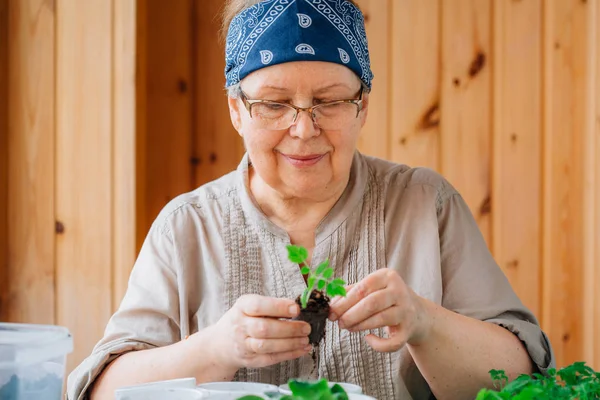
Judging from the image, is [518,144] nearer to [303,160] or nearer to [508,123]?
[508,123]

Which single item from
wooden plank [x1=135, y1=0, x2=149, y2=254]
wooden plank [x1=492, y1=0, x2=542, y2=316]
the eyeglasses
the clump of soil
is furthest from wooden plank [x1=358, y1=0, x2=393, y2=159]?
the clump of soil

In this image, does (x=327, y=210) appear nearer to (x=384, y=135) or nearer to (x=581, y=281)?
(x=384, y=135)

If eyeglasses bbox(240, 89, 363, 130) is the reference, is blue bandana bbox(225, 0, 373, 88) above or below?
above

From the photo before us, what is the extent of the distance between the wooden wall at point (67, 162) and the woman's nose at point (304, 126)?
101 cm

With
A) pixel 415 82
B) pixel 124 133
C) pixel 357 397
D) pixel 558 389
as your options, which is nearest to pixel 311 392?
pixel 357 397

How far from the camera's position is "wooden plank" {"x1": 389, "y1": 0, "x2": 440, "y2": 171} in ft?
8.41

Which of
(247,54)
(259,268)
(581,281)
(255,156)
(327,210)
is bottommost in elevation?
(581,281)

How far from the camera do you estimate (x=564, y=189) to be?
256 centimetres

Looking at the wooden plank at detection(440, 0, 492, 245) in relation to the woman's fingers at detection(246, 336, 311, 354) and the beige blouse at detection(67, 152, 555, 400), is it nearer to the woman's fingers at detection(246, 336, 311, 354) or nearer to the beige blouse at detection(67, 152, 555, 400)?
the beige blouse at detection(67, 152, 555, 400)

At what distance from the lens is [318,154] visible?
1597mm

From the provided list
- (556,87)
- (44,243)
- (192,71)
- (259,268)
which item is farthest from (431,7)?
(44,243)

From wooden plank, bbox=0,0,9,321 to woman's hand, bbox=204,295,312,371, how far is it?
4.64 feet

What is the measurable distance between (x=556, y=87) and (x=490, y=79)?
23 centimetres

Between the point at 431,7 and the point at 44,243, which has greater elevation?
the point at 431,7
